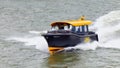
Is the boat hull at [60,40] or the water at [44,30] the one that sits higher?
the boat hull at [60,40]

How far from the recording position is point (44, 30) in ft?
128

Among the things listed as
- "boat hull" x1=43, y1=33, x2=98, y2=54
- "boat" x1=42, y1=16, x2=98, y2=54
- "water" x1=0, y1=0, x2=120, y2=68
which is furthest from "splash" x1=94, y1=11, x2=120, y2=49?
"boat hull" x1=43, y1=33, x2=98, y2=54

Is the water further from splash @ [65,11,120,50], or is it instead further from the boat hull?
the boat hull

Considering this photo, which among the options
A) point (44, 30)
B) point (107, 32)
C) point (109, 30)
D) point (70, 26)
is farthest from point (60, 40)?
point (44, 30)

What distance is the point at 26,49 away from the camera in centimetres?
3116

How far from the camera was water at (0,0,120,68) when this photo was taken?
2744 cm

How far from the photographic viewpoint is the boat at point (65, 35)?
98.0 feet

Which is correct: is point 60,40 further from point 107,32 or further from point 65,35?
point 107,32

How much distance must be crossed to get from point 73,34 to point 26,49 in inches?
144

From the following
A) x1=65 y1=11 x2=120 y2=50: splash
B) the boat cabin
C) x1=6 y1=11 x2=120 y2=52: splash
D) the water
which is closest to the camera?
the water

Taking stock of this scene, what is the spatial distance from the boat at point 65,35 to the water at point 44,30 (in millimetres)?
592

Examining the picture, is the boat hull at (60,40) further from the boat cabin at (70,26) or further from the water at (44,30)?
the boat cabin at (70,26)

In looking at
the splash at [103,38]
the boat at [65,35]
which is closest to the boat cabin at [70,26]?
the boat at [65,35]

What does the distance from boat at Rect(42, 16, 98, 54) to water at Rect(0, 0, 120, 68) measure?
0.59m
